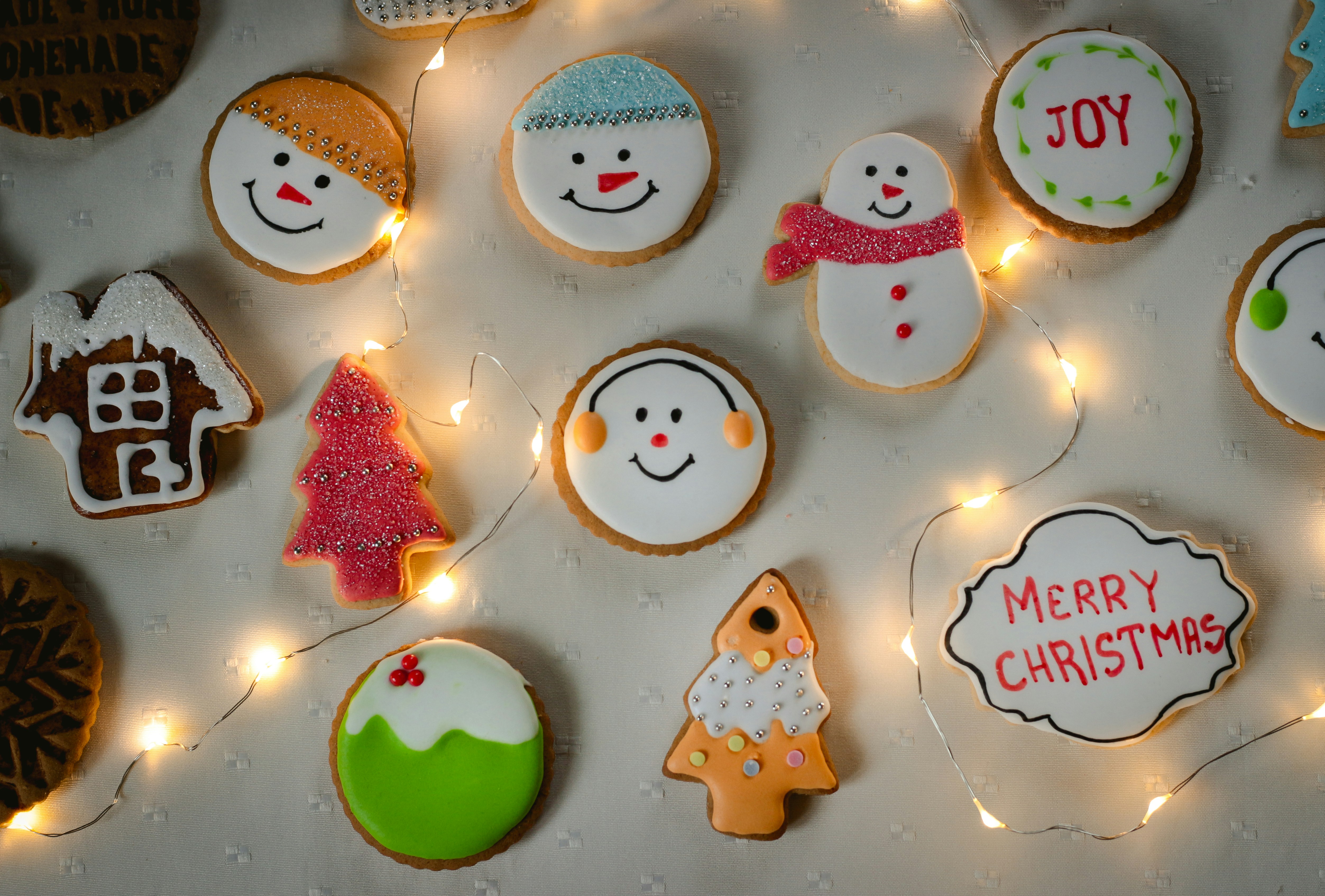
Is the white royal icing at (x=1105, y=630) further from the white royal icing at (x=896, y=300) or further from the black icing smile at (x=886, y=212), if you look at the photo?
the black icing smile at (x=886, y=212)

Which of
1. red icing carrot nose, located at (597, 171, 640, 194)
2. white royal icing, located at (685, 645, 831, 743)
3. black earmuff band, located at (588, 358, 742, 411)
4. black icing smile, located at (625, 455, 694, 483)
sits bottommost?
white royal icing, located at (685, 645, 831, 743)

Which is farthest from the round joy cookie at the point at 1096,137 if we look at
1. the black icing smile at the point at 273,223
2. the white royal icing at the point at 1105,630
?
the black icing smile at the point at 273,223

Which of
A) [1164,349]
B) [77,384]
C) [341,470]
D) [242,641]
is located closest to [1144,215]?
[1164,349]

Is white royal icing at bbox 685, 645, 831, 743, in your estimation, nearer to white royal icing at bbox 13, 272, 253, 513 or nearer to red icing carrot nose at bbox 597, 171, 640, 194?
red icing carrot nose at bbox 597, 171, 640, 194

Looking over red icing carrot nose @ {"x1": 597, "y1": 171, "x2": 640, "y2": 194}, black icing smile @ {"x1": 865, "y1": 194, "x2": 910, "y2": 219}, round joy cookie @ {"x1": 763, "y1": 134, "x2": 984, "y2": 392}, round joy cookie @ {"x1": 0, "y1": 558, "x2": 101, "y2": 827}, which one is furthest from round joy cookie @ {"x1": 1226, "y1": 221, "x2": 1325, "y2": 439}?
round joy cookie @ {"x1": 0, "y1": 558, "x2": 101, "y2": 827}

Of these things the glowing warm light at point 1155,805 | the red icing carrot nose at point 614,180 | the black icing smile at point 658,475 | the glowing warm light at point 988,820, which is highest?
the red icing carrot nose at point 614,180

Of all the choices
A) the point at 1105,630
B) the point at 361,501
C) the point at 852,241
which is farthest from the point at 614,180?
the point at 1105,630

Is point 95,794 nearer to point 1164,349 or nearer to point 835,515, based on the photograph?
point 835,515
